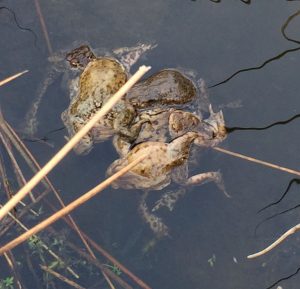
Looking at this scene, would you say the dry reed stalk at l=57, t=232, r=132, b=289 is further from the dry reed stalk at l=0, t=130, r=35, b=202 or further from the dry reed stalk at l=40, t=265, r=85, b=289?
the dry reed stalk at l=0, t=130, r=35, b=202

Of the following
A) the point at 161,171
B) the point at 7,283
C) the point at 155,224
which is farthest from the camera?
the point at 155,224

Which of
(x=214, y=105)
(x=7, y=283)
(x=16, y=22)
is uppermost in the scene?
(x=16, y=22)

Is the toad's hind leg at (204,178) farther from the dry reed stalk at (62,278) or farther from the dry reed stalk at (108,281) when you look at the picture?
the dry reed stalk at (62,278)

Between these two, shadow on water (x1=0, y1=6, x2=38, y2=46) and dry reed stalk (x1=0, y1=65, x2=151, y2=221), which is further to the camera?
shadow on water (x1=0, y1=6, x2=38, y2=46)

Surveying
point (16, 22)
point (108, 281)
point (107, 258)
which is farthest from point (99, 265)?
point (16, 22)

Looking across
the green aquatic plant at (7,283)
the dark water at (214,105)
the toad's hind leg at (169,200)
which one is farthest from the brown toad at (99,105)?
the green aquatic plant at (7,283)

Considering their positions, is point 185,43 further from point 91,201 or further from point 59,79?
point 91,201

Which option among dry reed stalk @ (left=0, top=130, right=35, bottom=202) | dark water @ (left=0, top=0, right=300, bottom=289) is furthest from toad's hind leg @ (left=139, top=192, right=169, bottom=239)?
dry reed stalk @ (left=0, top=130, right=35, bottom=202)

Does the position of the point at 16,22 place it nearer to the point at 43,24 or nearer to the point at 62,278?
the point at 43,24

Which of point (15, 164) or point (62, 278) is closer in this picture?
point (62, 278)
